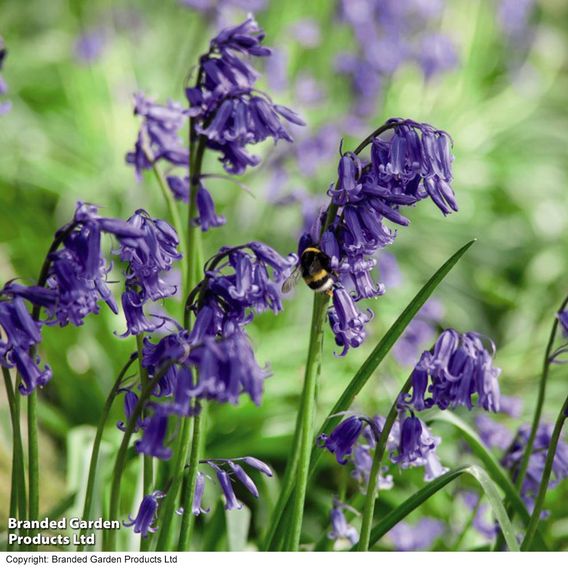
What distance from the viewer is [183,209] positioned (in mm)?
5895

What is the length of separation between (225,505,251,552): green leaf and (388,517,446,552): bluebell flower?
0.78 metres

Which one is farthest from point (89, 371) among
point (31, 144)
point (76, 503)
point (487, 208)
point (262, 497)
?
point (487, 208)

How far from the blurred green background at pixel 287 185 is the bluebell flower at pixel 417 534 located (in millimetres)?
87

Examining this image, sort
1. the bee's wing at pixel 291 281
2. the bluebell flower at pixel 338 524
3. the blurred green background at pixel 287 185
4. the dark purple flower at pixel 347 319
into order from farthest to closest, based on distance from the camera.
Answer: the blurred green background at pixel 287 185 < the bluebell flower at pixel 338 524 < the bee's wing at pixel 291 281 < the dark purple flower at pixel 347 319

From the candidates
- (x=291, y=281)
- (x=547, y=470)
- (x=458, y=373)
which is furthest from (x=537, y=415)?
(x=291, y=281)

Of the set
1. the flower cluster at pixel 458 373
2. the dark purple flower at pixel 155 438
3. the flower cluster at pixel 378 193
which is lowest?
the dark purple flower at pixel 155 438

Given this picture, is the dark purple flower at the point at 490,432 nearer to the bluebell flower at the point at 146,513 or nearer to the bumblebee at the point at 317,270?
the bumblebee at the point at 317,270

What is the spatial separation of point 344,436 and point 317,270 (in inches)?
19.0

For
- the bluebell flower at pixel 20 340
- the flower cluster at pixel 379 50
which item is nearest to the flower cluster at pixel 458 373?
the bluebell flower at pixel 20 340

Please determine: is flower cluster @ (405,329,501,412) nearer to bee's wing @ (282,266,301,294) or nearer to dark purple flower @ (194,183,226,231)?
bee's wing @ (282,266,301,294)

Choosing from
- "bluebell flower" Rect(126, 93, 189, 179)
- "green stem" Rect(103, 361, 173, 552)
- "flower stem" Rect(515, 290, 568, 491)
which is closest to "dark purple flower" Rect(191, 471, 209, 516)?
"green stem" Rect(103, 361, 173, 552)

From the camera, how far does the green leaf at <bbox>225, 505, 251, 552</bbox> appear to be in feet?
10.5

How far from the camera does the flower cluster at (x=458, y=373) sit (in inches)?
90.8
